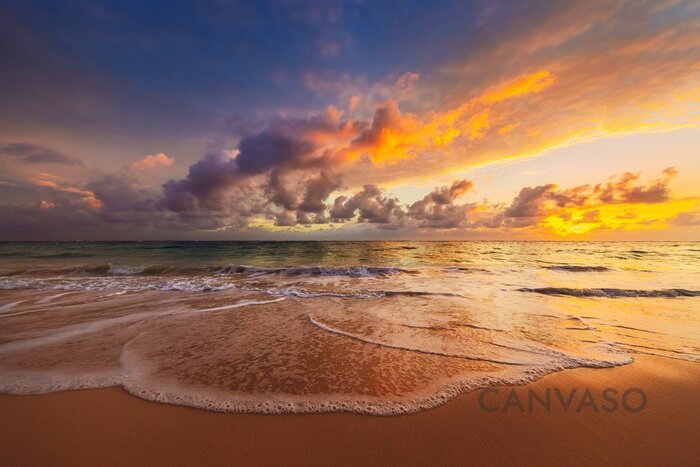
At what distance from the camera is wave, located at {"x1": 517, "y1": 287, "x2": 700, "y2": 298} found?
38.5ft

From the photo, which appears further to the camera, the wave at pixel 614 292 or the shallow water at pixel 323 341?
the wave at pixel 614 292

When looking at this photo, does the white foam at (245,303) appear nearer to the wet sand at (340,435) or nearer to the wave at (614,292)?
the wet sand at (340,435)

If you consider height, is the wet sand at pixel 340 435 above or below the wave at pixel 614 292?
above

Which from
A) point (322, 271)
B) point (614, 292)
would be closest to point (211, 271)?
point (322, 271)

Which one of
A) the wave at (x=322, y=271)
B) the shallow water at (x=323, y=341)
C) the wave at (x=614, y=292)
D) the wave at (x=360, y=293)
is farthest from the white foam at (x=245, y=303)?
the wave at (x=614, y=292)

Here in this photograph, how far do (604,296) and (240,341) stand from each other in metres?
14.7

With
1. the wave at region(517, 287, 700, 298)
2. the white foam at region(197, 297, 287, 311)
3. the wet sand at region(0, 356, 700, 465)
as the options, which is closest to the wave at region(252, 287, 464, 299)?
the white foam at region(197, 297, 287, 311)

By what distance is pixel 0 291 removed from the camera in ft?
40.8

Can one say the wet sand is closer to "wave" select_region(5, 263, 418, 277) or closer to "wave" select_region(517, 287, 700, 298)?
"wave" select_region(517, 287, 700, 298)

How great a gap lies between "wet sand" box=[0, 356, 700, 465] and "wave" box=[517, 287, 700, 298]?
9.44 m

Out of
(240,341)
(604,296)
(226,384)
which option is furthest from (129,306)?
(604,296)

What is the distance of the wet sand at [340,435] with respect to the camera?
2.88m

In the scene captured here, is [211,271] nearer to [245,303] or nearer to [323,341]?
[245,303]

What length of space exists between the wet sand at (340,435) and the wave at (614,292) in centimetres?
944
